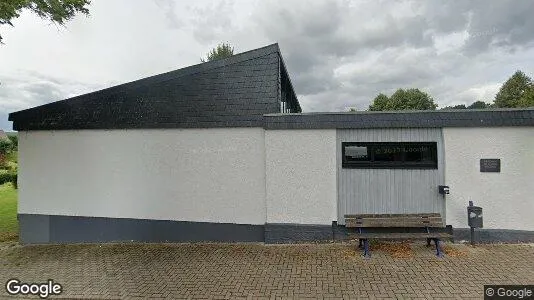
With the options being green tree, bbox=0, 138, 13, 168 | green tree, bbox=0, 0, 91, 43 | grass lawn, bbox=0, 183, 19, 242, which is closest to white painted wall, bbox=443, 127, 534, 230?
green tree, bbox=0, 0, 91, 43

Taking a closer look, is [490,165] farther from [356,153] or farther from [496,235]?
[356,153]

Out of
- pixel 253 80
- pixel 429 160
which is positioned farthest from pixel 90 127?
pixel 429 160

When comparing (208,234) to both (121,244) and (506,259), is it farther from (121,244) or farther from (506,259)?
(506,259)

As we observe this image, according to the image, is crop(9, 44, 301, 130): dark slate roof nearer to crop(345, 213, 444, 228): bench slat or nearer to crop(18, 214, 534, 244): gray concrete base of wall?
crop(18, 214, 534, 244): gray concrete base of wall

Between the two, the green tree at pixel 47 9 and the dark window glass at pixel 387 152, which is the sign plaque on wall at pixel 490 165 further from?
the green tree at pixel 47 9

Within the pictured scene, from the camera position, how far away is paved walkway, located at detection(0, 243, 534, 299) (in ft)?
16.6

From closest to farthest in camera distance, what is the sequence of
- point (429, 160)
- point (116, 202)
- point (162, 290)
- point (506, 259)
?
point (162, 290)
point (506, 259)
point (429, 160)
point (116, 202)

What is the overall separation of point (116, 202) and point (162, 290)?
3.97 m

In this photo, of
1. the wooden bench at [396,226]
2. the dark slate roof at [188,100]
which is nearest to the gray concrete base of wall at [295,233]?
the wooden bench at [396,226]

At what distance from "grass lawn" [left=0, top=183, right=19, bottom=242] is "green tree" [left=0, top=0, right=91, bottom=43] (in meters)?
6.69

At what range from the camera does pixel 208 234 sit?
796 centimetres

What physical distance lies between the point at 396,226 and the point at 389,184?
1.00 metres

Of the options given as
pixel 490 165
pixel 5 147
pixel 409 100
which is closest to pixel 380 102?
pixel 409 100

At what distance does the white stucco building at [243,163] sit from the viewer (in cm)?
701
